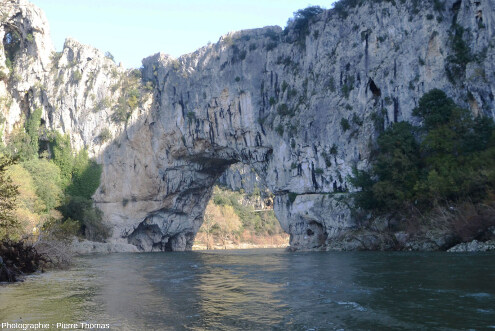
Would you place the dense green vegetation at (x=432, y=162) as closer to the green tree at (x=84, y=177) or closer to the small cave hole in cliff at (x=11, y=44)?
the green tree at (x=84, y=177)

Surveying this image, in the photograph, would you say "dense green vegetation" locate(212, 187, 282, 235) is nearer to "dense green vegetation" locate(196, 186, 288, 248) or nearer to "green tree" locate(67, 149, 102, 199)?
"dense green vegetation" locate(196, 186, 288, 248)

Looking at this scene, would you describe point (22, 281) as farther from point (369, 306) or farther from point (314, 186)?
point (314, 186)

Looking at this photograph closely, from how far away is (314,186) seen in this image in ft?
135

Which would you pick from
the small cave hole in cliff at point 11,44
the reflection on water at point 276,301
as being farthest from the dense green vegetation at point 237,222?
the reflection on water at point 276,301

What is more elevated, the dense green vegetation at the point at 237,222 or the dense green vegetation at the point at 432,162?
the dense green vegetation at the point at 432,162

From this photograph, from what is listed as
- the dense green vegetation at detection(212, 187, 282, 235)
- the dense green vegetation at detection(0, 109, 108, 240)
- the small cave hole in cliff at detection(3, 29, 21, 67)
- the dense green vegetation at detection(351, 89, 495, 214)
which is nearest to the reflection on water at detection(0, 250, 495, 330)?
the dense green vegetation at detection(351, 89, 495, 214)

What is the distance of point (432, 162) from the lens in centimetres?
3042

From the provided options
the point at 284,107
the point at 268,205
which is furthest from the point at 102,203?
the point at 268,205

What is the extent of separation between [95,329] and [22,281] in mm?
8239

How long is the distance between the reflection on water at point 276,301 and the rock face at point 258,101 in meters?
22.7

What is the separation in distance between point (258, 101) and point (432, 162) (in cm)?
2051

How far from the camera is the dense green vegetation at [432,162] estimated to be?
26972 mm

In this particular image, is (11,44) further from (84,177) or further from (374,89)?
(374,89)

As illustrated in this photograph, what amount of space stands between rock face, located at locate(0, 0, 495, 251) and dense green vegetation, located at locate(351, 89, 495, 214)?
232 cm
